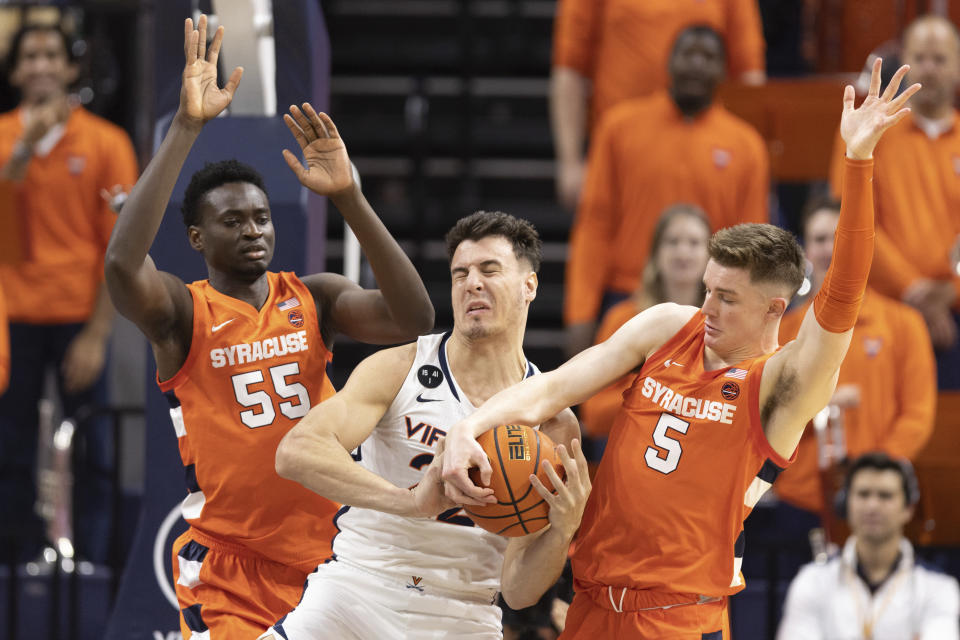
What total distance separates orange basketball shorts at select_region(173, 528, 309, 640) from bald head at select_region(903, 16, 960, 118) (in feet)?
17.5

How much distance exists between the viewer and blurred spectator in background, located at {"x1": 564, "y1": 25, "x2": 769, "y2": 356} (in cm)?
829

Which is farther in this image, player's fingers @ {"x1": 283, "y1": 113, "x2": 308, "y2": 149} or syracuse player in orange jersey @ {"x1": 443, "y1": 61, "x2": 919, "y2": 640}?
player's fingers @ {"x1": 283, "y1": 113, "x2": 308, "y2": 149}

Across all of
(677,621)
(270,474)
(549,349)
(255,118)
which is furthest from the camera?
(549,349)

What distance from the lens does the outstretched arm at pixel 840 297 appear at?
165 inches

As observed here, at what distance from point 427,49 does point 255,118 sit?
5.47 meters

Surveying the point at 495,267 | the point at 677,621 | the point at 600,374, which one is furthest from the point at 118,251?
the point at 677,621

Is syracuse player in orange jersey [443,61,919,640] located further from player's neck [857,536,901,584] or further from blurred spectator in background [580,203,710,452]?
player's neck [857,536,901,584]

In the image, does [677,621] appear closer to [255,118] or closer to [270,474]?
[270,474]

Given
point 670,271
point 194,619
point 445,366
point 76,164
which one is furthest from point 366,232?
point 76,164

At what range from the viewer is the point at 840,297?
13.9 ft

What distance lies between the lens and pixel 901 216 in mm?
8461

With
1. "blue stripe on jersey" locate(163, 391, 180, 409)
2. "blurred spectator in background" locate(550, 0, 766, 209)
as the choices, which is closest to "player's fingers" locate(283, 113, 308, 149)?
"blue stripe on jersey" locate(163, 391, 180, 409)

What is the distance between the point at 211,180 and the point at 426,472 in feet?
4.67

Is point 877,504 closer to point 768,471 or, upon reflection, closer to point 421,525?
point 768,471
